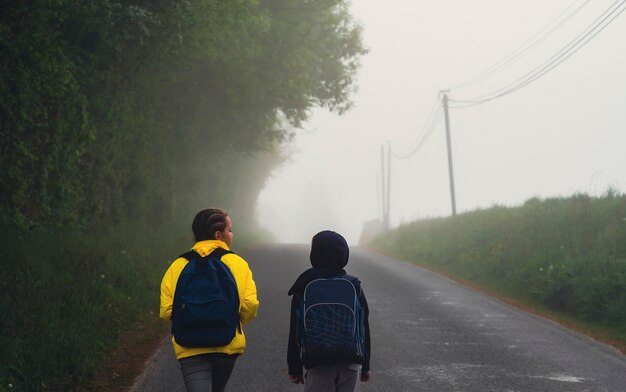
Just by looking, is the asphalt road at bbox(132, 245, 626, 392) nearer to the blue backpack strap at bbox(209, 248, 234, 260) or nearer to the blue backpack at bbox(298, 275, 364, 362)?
the blue backpack at bbox(298, 275, 364, 362)

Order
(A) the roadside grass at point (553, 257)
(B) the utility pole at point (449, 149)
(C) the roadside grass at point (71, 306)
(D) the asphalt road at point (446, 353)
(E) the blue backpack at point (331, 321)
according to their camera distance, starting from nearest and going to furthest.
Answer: (E) the blue backpack at point (331, 321) < (C) the roadside grass at point (71, 306) < (D) the asphalt road at point (446, 353) < (A) the roadside grass at point (553, 257) < (B) the utility pole at point (449, 149)

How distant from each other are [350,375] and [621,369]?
5.38 m

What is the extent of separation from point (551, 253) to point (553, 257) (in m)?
0.19

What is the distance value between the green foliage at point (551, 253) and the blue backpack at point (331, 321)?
8.48 metres

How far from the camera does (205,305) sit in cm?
385

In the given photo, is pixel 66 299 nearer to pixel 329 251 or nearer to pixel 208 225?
pixel 208 225

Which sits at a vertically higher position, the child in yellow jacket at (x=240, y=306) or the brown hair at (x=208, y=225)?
the brown hair at (x=208, y=225)

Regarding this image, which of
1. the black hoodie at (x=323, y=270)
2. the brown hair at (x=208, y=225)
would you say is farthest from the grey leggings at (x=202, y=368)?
the brown hair at (x=208, y=225)

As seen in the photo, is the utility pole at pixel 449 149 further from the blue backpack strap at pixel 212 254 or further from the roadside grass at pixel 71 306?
the blue backpack strap at pixel 212 254

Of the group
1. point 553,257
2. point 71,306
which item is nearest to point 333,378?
point 71,306

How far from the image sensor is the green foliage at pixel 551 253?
12000mm

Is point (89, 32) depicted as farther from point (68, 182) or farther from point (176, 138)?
point (176, 138)

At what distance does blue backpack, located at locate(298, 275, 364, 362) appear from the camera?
395 cm

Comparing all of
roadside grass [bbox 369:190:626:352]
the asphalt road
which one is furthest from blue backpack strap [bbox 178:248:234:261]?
roadside grass [bbox 369:190:626:352]
